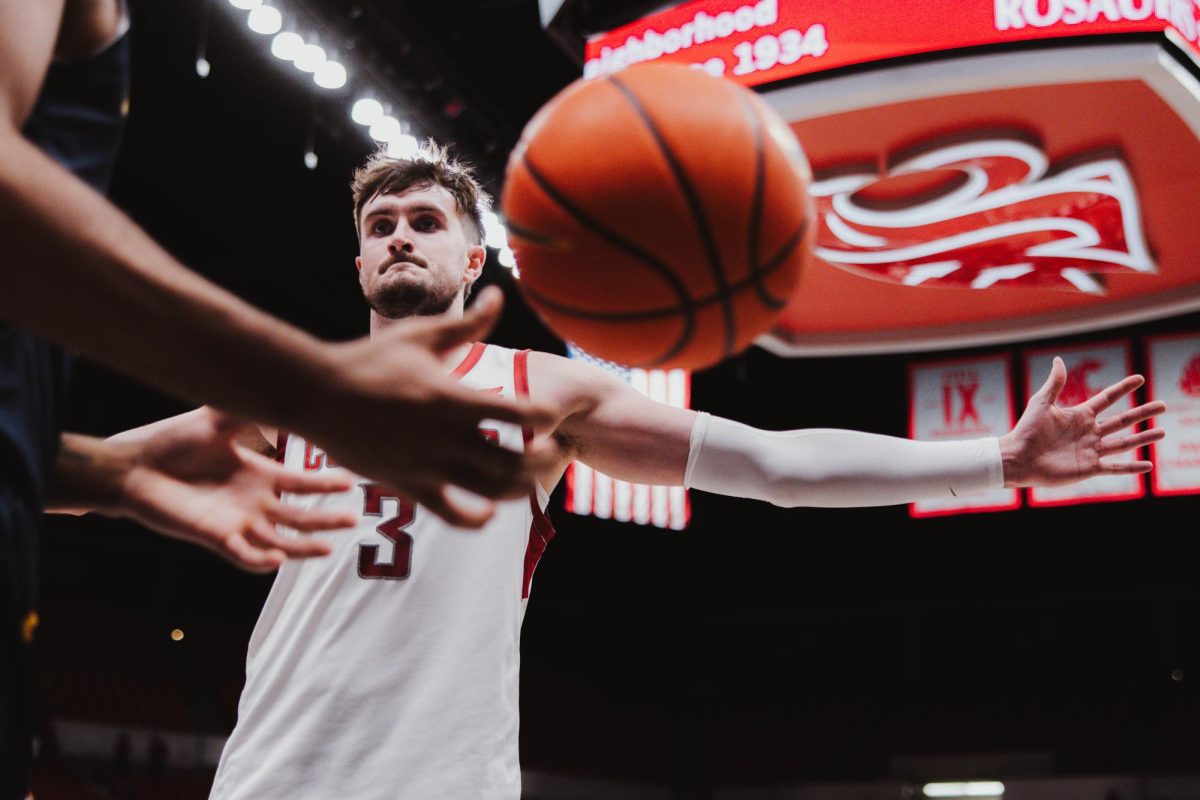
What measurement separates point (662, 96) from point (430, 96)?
6747 mm

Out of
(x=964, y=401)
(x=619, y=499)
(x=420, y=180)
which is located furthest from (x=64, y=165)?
(x=619, y=499)

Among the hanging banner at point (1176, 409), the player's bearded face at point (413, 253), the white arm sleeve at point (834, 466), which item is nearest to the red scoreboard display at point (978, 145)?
the hanging banner at point (1176, 409)

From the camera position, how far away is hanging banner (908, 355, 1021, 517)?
960 cm

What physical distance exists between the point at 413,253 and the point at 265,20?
524 cm

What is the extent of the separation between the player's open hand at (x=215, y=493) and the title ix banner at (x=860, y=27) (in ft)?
11.2

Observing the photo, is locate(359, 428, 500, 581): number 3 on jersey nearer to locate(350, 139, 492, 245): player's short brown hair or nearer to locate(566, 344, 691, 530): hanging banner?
locate(350, 139, 492, 245): player's short brown hair

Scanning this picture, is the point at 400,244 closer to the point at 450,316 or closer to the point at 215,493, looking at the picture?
the point at 450,316

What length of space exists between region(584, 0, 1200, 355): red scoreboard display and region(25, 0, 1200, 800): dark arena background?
0.21 ft

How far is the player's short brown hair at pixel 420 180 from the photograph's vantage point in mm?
2881

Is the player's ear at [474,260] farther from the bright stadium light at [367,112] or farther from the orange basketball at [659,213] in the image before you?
the bright stadium light at [367,112]

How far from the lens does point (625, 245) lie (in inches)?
74.1

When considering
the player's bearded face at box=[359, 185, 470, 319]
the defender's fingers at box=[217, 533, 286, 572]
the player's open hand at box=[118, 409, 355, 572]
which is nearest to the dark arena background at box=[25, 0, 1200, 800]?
the player's bearded face at box=[359, 185, 470, 319]

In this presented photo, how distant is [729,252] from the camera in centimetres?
191

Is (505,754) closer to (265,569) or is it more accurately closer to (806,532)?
(265,569)
